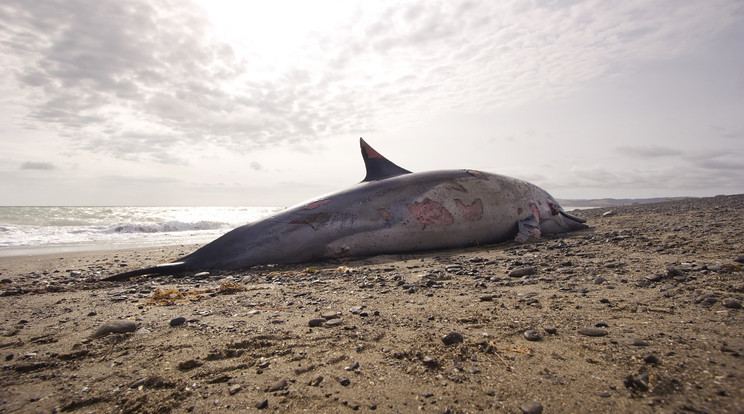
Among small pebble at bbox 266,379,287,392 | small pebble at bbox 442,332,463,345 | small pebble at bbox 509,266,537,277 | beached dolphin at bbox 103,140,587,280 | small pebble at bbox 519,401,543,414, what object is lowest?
small pebble at bbox 519,401,543,414

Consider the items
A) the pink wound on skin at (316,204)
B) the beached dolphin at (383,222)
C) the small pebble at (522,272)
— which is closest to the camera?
the small pebble at (522,272)

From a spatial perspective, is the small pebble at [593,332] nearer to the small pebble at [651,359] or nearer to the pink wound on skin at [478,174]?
the small pebble at [651,359]

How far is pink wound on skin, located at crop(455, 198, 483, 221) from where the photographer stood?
270 inches

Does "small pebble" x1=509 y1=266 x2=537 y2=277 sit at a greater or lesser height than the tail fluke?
lesser

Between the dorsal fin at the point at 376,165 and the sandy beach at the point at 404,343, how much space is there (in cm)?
306

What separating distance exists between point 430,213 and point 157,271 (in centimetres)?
451

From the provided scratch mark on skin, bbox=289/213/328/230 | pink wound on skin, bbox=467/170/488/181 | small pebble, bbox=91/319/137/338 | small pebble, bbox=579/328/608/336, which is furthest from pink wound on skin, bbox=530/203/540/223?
small pebble, bbox=91/319/137/338

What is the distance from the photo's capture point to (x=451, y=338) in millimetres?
2346

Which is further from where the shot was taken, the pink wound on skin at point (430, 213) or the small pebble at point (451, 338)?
the pink wound on skin at point (430, 213)

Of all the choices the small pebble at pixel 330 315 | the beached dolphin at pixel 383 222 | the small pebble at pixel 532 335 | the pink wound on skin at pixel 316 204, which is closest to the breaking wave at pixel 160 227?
the beached dolphin at pixel 383 222

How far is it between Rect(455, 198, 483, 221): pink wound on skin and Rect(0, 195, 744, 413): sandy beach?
7.61ft

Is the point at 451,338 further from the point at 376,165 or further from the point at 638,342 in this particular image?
the point at 376,165

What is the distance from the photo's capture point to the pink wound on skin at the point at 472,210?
685cm

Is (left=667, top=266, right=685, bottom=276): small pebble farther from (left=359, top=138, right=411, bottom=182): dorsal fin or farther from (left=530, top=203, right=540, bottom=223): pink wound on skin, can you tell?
(left=359, top=138, right=411, bottom=182): dorsal fin
